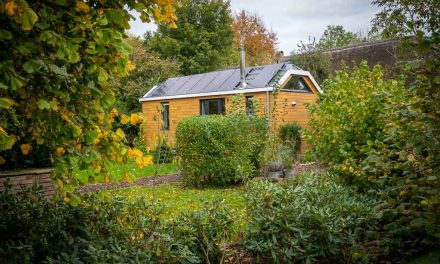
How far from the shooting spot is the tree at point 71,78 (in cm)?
223

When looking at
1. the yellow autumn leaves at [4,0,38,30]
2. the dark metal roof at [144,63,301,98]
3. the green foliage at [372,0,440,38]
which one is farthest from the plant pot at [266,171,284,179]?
the yellow autumn leaves at [4,0,38,30]

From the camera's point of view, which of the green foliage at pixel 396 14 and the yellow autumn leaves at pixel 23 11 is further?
the green foliage at pixel 396 14

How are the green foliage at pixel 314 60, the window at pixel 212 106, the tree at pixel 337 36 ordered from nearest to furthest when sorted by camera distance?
the window at pixel 212 106 < the green foliage at pixel 314 60 < the tree at pixel 337 36

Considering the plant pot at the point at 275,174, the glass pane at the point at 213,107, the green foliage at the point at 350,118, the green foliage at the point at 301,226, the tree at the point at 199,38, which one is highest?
the tree at the point at 199,38

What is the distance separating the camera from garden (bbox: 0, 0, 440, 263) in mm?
2352

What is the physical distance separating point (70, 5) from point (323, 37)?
40.6 m

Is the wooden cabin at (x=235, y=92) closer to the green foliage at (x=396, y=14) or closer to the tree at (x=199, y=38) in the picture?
the green foliage at (x=396, y=14)

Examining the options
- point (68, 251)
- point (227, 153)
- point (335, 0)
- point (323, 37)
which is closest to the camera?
point (68, 251)

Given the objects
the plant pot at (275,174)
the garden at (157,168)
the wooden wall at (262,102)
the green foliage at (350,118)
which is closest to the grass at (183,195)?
the plant pot at (275,174)

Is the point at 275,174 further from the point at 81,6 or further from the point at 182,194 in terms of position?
the point at 81,6

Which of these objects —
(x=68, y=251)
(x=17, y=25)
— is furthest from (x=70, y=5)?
(x=68, y=251)

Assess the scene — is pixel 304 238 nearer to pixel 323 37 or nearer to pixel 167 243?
pixel 167 243

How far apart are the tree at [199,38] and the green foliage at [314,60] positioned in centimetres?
939

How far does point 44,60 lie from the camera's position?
236cm
